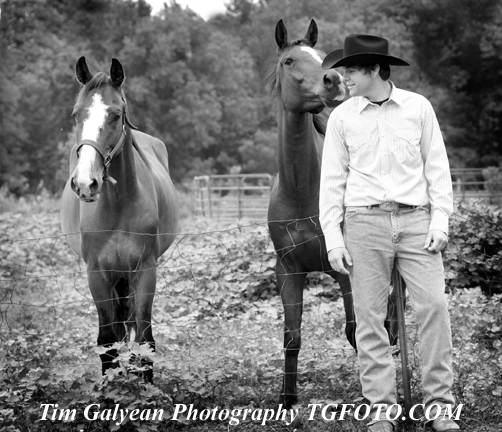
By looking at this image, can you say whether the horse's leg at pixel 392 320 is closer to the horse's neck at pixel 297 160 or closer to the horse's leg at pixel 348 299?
the horse's leg at pixel 348 299

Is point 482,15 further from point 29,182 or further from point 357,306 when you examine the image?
point 357,306

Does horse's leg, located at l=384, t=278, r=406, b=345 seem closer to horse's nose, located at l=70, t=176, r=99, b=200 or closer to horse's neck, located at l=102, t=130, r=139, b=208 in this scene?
horse's neck, located at l=102, t=130, r=139, b=208

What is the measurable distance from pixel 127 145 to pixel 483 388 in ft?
9.45

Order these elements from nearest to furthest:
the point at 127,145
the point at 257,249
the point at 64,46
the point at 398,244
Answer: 1. the point at 398,244
2. the point at 127,145
3. the point at 257,249
4. the point at 64,46

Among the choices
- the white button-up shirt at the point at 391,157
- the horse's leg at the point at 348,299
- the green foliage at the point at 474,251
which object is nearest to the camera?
the white button-up shirt at the point at 391,157

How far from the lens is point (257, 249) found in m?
8.81

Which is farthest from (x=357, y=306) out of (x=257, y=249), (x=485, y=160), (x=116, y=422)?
(x=485, y=160)

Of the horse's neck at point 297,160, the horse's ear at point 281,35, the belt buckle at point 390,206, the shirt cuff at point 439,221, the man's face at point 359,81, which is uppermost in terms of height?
the horse's ear at point 281,35

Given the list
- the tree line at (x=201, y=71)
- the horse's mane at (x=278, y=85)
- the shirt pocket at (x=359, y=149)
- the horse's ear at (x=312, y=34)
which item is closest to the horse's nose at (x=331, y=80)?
the horse's mane at (x=278, y=85)

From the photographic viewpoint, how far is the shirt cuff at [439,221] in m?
3.38

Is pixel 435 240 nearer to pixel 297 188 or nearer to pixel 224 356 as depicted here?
pixel 297 188

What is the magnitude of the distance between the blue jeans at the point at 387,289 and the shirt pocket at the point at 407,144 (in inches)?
10.6

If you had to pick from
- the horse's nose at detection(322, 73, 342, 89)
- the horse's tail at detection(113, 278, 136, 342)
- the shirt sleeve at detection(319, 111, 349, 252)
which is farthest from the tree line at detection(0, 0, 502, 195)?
the shirt sleeve at detection(319, 111, 349, 252)

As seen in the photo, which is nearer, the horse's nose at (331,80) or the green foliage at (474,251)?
the horse's nose at (331,80)
